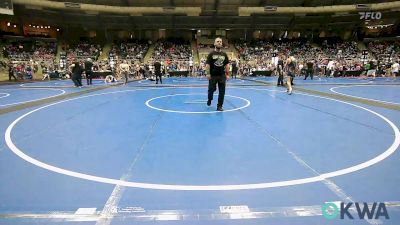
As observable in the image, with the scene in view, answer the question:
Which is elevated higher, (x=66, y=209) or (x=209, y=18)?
(x=209, y=18)

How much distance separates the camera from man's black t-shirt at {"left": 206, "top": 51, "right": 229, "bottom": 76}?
853 centimetres

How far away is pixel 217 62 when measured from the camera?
28.0 feet

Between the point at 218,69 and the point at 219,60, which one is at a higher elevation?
the point at 219,60

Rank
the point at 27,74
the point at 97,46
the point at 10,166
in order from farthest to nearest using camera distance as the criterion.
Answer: the point at 97,46
the point at 27,74
the point at 10,166

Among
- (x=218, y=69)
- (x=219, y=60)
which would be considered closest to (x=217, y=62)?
(x=219, y=60)

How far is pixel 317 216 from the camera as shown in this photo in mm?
2709

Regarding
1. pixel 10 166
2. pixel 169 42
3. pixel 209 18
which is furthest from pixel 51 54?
pixel 10 166

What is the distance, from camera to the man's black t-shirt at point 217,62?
853 cm

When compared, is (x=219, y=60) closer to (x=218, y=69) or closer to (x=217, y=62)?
(x=217, y=62)

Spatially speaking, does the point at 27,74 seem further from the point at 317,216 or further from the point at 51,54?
the point at 317,216

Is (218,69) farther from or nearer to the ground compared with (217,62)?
nearer to the ground

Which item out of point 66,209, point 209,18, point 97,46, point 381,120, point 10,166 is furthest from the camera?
point 97,46

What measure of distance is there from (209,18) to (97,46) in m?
17.4

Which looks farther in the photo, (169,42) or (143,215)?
(169,42)
